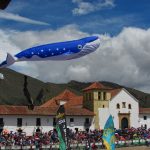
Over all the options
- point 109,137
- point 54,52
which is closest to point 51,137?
point 109,137

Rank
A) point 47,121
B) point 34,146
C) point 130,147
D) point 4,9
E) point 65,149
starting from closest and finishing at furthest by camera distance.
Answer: point 4,9 → point 65,149 → point 34,146 → point 130,147 → point 47,121

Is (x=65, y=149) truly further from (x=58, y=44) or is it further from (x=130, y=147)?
(x=130, y=147)

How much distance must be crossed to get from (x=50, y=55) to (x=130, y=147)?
155ft

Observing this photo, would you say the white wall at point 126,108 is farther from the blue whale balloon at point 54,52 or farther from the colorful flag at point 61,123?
the blue whale balloon at point 54,52

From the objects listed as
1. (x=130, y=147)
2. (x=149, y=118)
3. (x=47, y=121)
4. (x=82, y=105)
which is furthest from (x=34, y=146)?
(x=149, y=118)

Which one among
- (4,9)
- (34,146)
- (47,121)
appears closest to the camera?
(4,9)

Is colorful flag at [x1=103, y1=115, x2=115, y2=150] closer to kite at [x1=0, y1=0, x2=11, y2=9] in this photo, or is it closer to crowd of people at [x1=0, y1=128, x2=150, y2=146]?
crowd of people at [x1=0, y1=128, x2=150, y2=146]

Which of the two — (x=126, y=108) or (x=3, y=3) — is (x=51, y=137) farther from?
(x=3, y=3)

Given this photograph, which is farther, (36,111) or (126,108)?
(126,108)

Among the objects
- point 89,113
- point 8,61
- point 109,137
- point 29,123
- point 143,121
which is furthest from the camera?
point 143,121

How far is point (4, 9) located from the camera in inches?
307

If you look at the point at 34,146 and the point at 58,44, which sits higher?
the point at 58,44

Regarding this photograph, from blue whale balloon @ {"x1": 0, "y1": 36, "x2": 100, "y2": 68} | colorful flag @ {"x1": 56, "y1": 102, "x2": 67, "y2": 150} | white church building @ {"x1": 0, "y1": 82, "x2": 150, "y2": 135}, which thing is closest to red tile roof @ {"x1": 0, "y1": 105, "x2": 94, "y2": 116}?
white church building @ {"x1": 0, "y1": 82, "x2": 150, "y2": 135}

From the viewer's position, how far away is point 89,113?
74.9 m
